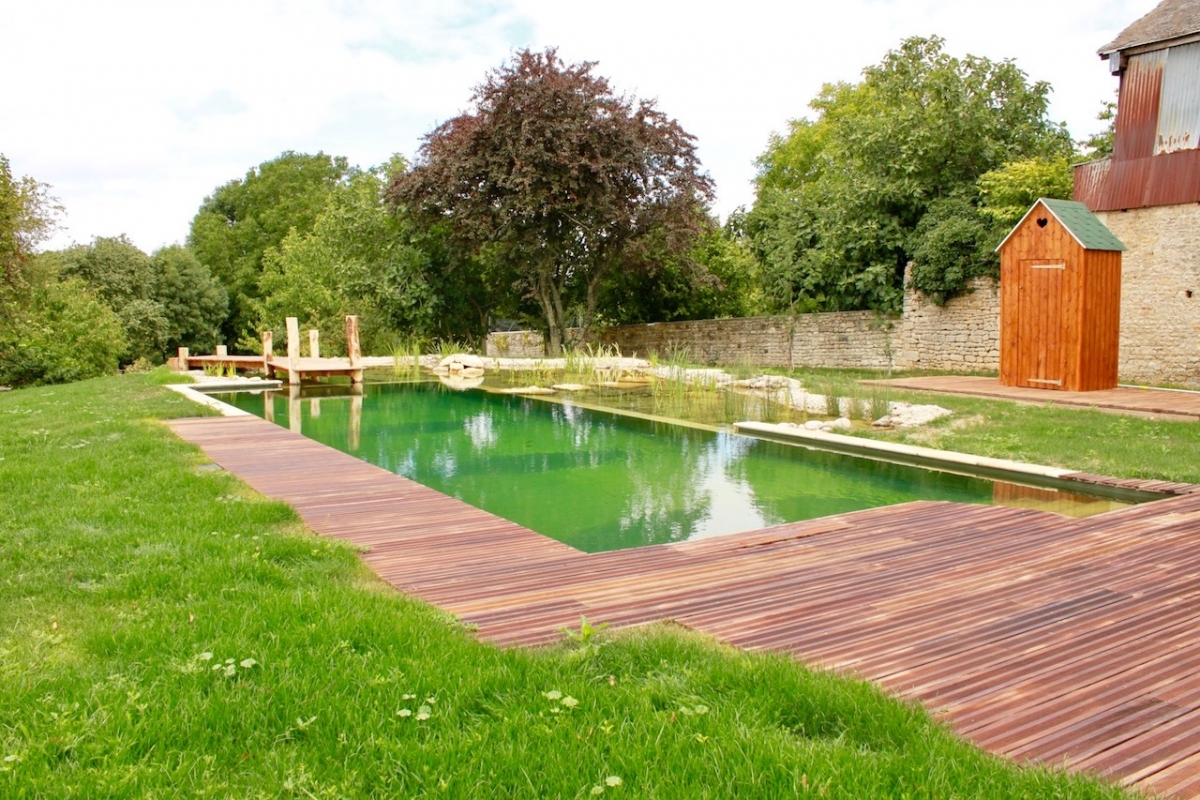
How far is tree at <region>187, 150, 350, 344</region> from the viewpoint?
128 feet

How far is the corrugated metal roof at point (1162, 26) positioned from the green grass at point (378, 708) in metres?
14.3

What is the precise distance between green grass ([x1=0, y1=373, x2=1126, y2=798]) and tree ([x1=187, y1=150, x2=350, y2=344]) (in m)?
36.6

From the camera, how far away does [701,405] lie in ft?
36.2

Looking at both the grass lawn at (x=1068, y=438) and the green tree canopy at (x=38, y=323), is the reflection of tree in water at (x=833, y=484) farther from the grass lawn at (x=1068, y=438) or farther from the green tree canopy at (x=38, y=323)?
the green tree canopy at (x=38, y=323)

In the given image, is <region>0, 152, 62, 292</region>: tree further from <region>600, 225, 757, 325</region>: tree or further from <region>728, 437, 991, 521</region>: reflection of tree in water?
<region>728, 437, 991, 521</region>: reflection of tree in water

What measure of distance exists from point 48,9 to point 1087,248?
1272cm

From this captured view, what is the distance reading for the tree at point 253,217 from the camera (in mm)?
38906

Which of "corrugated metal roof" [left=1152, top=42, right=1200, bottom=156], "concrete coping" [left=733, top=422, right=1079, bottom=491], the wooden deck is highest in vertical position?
"corrugated metal roof" [left=1152, top=42, right=1200, bottom=156]

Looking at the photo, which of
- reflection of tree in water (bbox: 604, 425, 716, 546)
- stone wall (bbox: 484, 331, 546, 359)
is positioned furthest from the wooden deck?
reflection of tree in water (bbox: 604, 425, 716, 546)

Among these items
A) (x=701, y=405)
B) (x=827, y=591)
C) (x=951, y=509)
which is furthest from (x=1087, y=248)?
(x=827, y=591)

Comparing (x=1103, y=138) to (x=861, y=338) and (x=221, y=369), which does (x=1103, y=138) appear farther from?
(x=221, y=369)

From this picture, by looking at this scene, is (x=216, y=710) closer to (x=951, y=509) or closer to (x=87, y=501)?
(x=87, y=501)

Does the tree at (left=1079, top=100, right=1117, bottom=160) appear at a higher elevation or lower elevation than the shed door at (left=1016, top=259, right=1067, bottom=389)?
higher

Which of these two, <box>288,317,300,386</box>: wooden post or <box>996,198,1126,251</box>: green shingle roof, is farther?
<box>288,317,300,386</box>: wooden post
